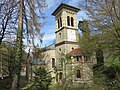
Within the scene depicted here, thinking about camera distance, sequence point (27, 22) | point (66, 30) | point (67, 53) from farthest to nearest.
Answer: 1. point (66, 30)
2. point (67, 53)
3. point (27, 22)

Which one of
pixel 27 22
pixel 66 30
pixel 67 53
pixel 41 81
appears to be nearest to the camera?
pixel 27 22

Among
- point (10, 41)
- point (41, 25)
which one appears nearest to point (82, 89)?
point (10, 41)

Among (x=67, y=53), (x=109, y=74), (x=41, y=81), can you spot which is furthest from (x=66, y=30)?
(x=109, y=74)

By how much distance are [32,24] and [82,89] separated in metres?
19.0

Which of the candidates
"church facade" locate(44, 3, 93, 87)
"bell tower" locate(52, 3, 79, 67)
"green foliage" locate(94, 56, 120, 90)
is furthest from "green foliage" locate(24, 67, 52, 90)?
"bell tower" locate(52, 3, 79, 67)

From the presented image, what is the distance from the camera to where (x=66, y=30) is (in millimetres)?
39062

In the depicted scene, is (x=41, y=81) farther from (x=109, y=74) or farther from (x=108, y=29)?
(x=108, y=29)

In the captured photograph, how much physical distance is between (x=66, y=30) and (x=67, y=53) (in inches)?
228

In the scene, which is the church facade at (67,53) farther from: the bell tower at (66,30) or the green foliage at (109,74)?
the green foliage at (109,74)

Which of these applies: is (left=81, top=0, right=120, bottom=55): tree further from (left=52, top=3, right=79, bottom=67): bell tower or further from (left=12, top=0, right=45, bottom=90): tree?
(left=52, top=3, right=79, bottom=67): bell tower

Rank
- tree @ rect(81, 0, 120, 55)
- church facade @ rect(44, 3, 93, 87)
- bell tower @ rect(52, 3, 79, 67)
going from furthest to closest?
1. bell tower @ rect(52, 3, 79, 67)
2. church facade @ rect(44, 3, 93, 87)
3. tree @ rect(81, 0, 120, 55)

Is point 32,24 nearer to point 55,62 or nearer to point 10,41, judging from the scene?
point 10,41

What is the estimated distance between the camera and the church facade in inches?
1270

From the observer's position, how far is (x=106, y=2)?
1305cm
